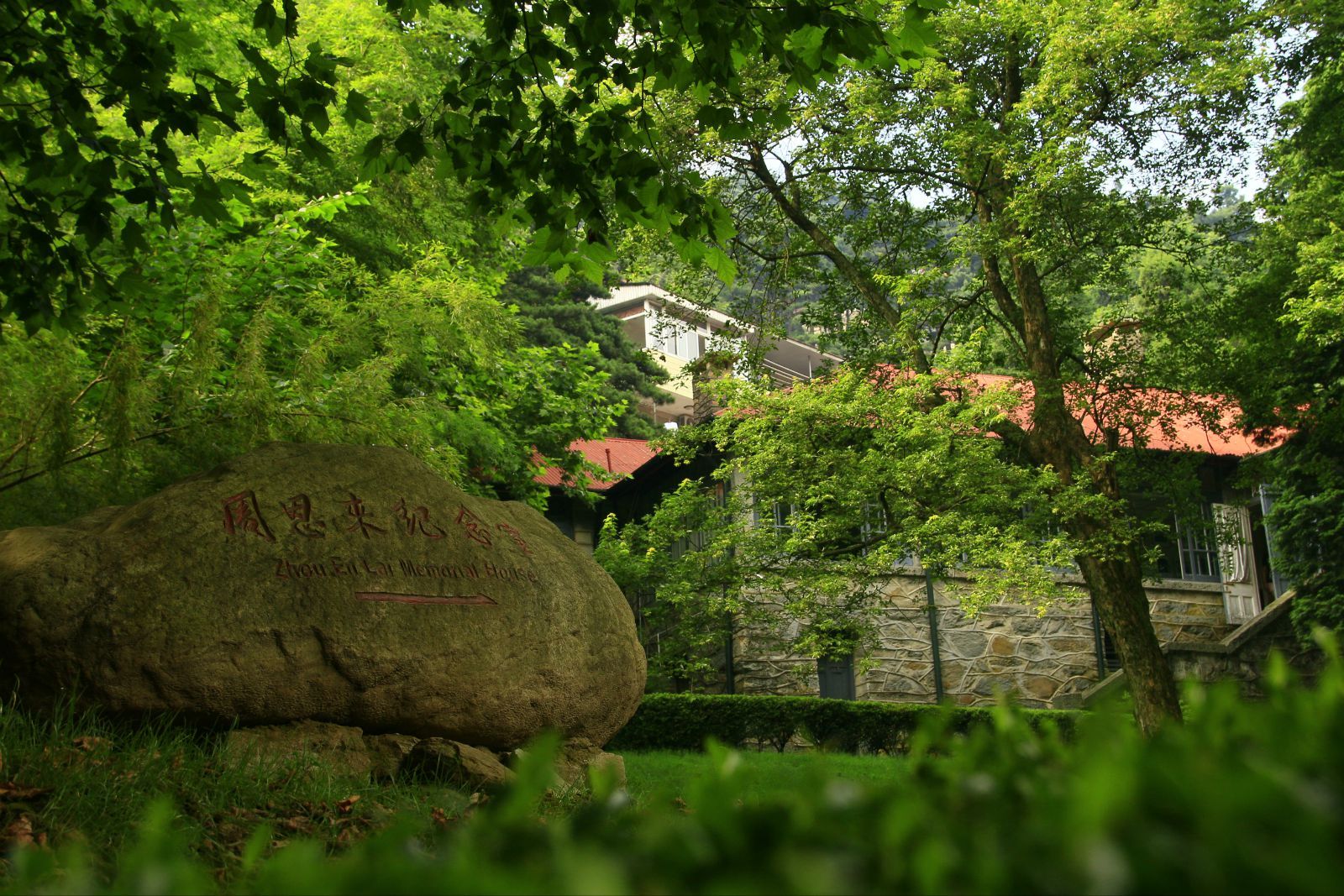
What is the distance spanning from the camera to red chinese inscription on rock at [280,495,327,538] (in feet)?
23.5

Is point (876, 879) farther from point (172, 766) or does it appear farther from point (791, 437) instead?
point (791, 437)

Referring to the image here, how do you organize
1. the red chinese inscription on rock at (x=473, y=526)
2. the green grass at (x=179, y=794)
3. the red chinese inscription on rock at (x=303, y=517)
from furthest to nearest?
the red chinese inscription on rock at (x=473, y=526) → the red chinese inscription on rock at (x=303, y=517) → the green grass at (x=179, y=794)

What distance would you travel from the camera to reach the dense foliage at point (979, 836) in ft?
3.61

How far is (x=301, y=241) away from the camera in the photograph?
35.3 feet

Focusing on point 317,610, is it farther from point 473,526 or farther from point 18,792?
point 18,792

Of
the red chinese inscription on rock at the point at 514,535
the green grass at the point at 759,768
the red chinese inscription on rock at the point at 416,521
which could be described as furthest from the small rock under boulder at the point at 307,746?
the green grass at the point at 759,768

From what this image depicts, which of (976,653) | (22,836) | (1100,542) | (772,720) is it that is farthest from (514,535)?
(976,653)

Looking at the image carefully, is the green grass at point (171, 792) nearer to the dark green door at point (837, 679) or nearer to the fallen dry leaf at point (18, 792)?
the fallen dry leaf at point (18, 792)

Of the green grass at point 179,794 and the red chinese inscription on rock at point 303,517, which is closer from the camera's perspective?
the green grass at point 179,794

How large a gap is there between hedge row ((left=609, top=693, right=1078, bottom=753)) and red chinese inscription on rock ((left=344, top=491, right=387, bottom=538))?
8.30m

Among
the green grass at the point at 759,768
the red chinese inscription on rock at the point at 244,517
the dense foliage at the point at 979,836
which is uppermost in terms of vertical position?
the red chinese inscription on rock at the point at 244,517

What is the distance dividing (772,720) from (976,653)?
4.83m

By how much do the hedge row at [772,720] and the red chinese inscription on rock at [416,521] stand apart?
799 centimetres

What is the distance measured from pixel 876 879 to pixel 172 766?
5.58 meters
